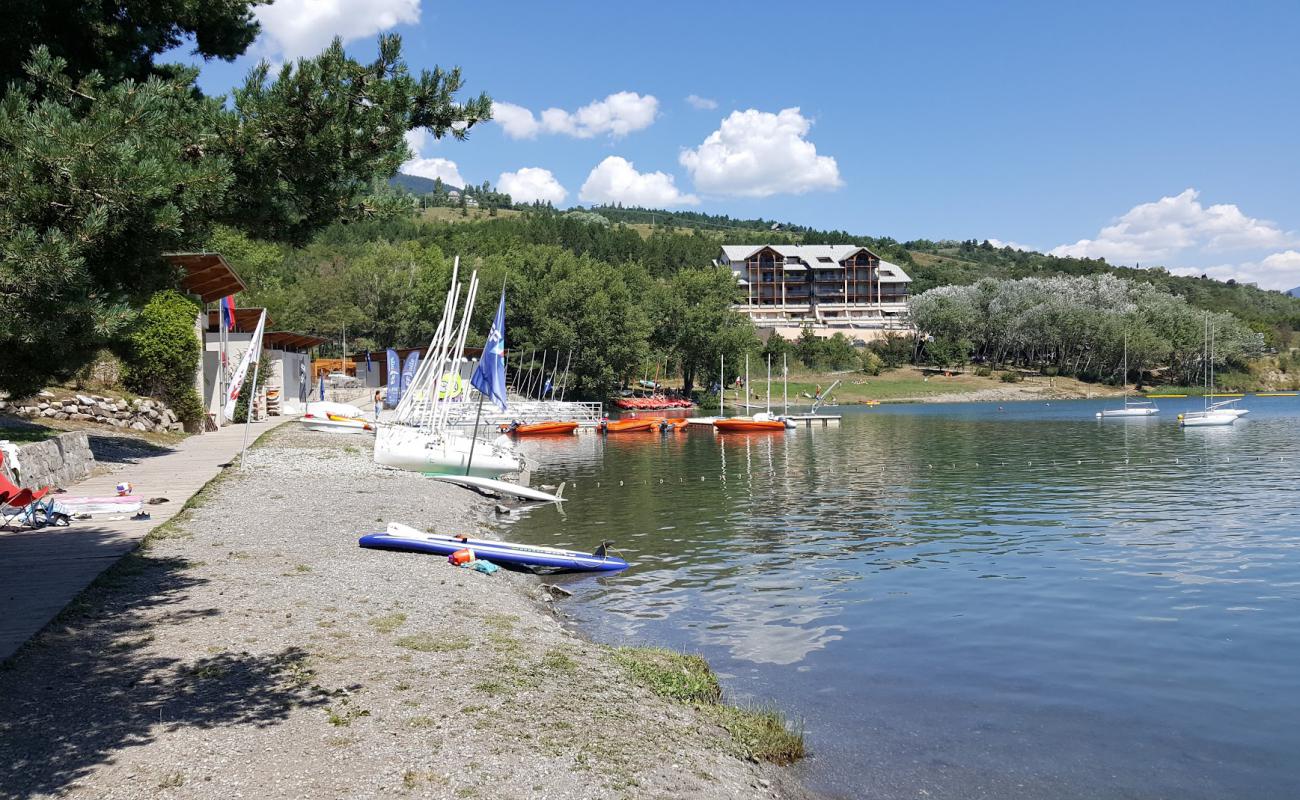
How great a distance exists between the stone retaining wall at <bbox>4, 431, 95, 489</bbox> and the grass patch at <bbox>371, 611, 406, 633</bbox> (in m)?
10.7

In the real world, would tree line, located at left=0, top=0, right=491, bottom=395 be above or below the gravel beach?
above

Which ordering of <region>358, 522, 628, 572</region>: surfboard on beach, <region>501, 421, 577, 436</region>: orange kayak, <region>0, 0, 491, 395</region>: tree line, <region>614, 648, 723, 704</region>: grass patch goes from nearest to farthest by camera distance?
<region>0, 0, 491, 395</region>: tree line < <region>614, 648, 723, 704</region>: grass patch < <region>358, 522, 628, 572</region>: surfboard on beach < <region>501, 421, 577, 436</region>: orange kayak

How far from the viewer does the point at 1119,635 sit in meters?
16.3

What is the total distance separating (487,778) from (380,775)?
90cm

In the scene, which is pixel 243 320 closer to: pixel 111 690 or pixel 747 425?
pixel 747 425

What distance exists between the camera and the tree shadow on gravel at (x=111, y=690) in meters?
7.63

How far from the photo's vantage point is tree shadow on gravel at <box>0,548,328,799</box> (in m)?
7.63

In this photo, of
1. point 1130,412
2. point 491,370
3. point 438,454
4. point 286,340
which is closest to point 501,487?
point 491,370

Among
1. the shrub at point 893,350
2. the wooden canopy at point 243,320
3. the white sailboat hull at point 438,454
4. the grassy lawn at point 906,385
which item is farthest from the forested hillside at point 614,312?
the white sailboat hull at point 438,454

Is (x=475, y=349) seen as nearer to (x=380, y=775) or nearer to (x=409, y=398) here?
(x=409, y=398)

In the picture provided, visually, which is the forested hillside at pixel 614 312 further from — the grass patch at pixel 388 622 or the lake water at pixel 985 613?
the grass patch at pixel 388 622

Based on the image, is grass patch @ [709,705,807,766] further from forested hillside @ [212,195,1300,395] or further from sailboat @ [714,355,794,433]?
forested hillside @ [212,195,1300,395]

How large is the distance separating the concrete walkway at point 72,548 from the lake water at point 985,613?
7.97 m

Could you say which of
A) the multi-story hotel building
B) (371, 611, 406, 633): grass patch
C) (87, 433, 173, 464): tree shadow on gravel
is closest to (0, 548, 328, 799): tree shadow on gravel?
(371, 611, 406, 633): grass patch
